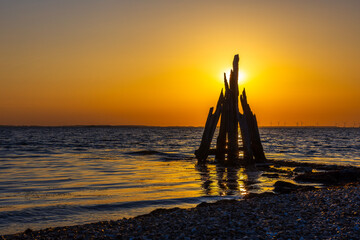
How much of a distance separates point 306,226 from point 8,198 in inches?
385

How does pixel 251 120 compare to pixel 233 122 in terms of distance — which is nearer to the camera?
pixel 233 122

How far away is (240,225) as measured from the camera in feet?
24.6

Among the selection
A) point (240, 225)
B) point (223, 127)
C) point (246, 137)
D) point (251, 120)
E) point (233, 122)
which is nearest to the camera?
point (240, 225)

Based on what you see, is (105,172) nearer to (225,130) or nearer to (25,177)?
(25,177)

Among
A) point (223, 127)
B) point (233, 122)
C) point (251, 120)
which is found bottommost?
point (223, 127)

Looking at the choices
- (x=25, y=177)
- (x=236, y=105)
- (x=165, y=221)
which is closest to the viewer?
(x=165, y=221)

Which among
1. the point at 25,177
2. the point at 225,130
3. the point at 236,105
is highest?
the point at 236,105

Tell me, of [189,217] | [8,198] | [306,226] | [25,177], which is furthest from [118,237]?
[25,177]

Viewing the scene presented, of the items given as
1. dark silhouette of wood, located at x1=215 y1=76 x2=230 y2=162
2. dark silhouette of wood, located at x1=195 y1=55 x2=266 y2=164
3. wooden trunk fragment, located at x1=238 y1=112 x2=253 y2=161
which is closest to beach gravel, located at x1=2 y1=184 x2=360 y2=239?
wooden trunk fragment, located at x1=238 y1=112 x2=253 y2=161

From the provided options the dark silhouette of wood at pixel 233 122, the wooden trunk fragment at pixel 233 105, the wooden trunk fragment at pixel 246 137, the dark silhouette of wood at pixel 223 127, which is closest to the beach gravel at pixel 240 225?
the wooden trunk fragment at pixel 246 137

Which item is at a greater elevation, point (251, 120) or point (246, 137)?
point (251, 120)

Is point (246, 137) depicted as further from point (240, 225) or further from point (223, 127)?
point (240, 225)

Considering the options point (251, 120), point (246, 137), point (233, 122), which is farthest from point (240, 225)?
point (251, 120)

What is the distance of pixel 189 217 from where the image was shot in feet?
27.9
